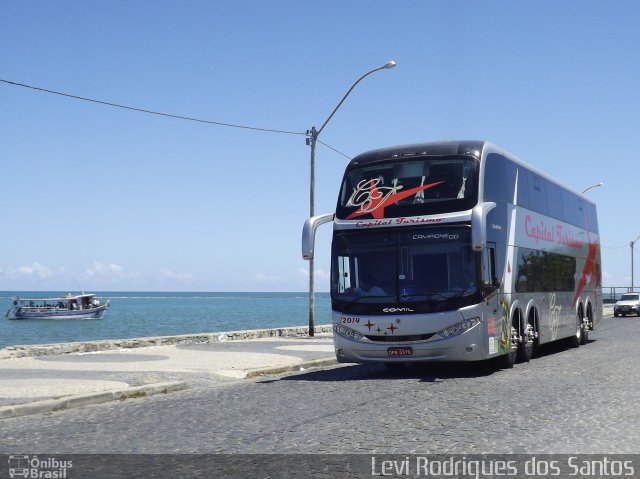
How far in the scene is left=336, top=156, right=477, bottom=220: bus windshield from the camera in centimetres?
1492

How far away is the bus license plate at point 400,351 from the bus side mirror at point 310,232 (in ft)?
7.06

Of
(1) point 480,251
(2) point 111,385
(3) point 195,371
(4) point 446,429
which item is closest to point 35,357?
(3) point 195,371

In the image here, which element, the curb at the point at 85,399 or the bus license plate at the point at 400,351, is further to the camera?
the bus license plate at the point at 400,351

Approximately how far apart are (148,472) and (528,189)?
13.3 m

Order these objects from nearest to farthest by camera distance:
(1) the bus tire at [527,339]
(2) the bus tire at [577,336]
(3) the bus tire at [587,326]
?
1. (1) the bus tire at [527,339]
2. (2) the bus tire at [577,336]
3. (3) the bus tire at [587,326]

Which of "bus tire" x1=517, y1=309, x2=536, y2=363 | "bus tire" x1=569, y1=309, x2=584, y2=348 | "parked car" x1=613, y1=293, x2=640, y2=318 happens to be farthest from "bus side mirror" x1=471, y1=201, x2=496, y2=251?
"parked car" x1=613, y1=293, x2=640, y2=318

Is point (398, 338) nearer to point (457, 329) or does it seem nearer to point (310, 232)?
point (457, 329)

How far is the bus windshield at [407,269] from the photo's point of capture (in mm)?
14625

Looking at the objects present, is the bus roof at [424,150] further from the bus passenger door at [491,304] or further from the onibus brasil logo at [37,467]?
the onibus brasil logo at [37,467]

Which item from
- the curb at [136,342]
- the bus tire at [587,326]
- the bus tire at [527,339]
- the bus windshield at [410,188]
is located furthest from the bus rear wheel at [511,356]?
the curb at [136,342]

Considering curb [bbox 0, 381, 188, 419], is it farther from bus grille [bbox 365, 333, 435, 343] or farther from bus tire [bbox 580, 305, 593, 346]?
bus tire [bbox 580, 305, 593, 346]

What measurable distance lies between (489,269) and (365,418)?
6.11 metres

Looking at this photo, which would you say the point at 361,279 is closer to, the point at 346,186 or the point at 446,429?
the point at 346,186

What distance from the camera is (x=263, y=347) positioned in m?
23.3
